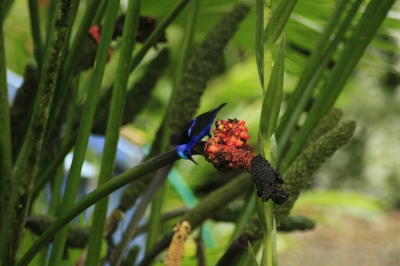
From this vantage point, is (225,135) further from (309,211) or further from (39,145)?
(309,211)

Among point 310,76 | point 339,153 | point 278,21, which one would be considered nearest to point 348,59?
point 310,76

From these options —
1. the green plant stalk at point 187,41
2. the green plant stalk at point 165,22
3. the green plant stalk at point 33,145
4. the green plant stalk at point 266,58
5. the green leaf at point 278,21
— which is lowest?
the green plant stalk at point 33,145

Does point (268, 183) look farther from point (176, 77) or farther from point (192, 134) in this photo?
point (176, 77)

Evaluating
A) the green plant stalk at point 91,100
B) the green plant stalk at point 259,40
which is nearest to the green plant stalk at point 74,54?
the green plant stalk at point 91,100

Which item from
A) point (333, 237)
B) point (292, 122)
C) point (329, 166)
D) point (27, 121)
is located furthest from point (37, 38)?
point (329, 166)

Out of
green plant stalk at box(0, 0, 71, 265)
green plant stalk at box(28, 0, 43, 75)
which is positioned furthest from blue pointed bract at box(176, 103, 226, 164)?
green plant stalk at box(28, 0, 43, 75)

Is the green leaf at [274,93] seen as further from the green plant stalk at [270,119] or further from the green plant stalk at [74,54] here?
the green plant stalk at [74,54]
